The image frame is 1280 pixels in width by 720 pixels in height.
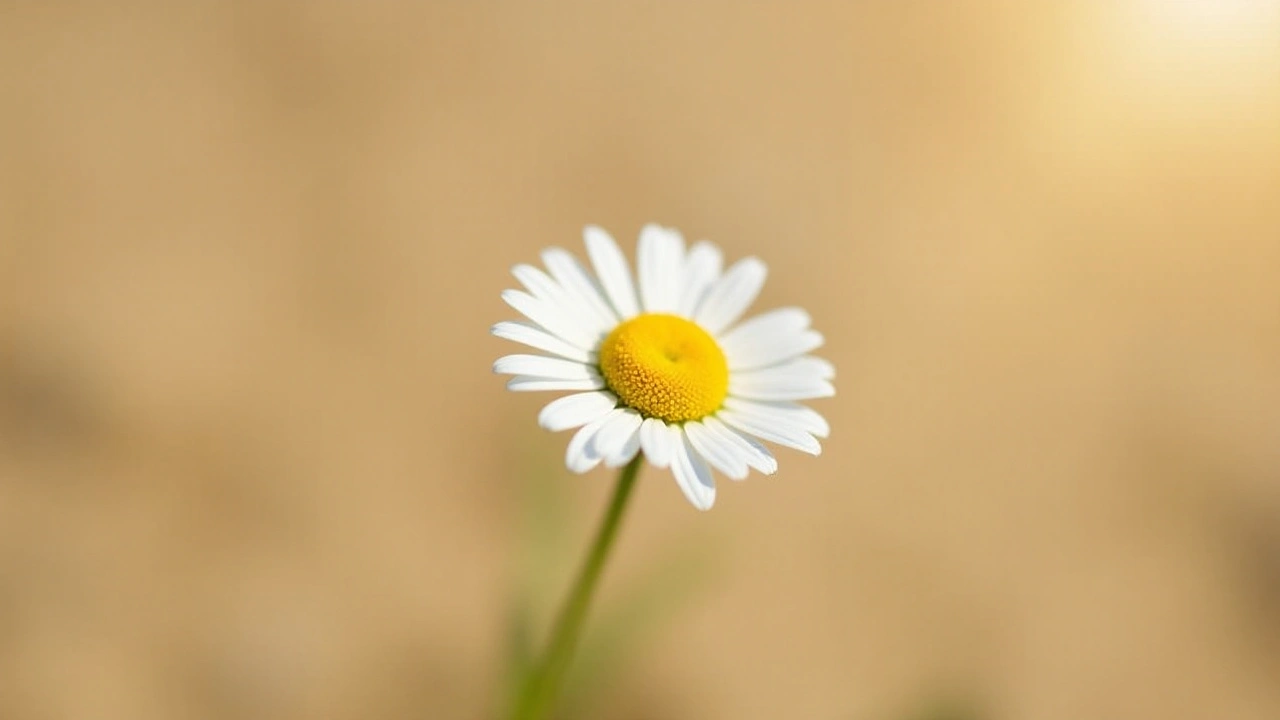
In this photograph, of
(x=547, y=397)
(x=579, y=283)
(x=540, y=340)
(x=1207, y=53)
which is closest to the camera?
(x=540, y=340)

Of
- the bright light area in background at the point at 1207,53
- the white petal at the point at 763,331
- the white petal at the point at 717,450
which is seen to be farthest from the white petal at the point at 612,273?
the bright light area in background at the point at 1207,53

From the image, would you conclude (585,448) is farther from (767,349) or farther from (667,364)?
(767,349)

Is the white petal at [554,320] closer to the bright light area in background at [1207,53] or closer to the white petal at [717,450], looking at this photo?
the white petal at [717,450]

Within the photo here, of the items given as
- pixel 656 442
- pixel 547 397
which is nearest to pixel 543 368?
pixel 656 442

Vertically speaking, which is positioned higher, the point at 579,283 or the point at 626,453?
the point at 579,283

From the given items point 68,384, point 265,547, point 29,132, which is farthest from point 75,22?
point 265,547

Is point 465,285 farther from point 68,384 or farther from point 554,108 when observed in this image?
point 68,384

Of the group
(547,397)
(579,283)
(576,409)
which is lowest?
(547,397)
